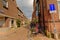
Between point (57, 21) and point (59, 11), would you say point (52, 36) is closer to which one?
point (57, 21)

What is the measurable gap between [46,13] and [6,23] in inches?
854

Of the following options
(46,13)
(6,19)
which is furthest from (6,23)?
(46,13)

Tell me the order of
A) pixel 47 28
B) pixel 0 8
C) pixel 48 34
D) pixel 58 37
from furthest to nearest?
pixel 0 8 < pixel 47 28 < pixel 48 34 < pixel 58 37

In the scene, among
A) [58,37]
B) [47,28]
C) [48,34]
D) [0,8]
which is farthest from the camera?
[0,8]

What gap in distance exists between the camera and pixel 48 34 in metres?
11.8

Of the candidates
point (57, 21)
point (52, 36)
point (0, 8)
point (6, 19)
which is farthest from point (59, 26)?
point (6, 19)

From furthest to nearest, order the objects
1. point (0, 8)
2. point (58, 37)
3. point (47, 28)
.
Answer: point (0, 8), point (47, 28), point (58, 37)

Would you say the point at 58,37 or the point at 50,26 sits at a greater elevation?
the point at 50,26

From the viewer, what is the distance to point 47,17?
12555 millimetres

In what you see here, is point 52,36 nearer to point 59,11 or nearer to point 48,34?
point 48,34

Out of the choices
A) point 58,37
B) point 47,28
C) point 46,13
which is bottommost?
point 58,37

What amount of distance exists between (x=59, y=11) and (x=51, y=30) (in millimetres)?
2293

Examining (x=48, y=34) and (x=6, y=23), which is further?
(x=6, y=23)

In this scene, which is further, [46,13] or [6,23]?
[6,23]
